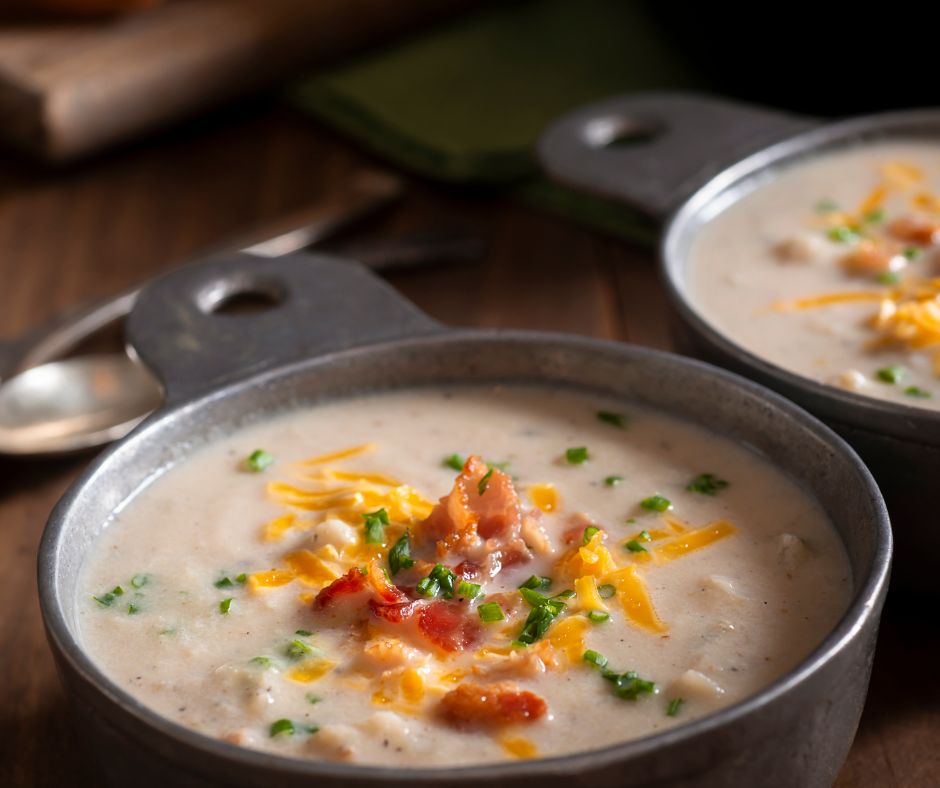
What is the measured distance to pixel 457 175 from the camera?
358cm

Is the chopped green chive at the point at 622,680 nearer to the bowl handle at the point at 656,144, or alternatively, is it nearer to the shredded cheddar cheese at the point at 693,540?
the shredded cheddar cheese at the point at 693,540

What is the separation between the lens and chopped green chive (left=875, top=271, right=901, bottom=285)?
8.16 ft

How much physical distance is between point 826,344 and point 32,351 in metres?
1.86

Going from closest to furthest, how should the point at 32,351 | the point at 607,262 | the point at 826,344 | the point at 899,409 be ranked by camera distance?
the point at 899,409
the point at 826,344
the point at 32,351
the point at 607,262

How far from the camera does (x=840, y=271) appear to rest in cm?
257

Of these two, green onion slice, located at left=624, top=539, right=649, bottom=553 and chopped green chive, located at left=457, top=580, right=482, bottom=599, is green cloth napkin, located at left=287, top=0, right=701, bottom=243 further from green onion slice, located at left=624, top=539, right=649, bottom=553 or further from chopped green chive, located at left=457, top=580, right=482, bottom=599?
chopped green chive, located at left=457, top=580, right=482, bottom=599

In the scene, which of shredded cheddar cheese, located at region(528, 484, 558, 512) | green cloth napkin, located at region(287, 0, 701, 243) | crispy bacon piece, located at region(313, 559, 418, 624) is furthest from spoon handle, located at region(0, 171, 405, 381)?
crispy bacon piece, located at region(313, 559, 418, 624)

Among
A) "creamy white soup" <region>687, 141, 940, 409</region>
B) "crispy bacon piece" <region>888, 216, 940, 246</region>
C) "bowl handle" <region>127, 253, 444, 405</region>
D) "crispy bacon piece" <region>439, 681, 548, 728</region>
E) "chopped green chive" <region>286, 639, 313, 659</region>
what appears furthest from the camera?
"crispy bacon piece" <region>888, 216, 940, 246</region>

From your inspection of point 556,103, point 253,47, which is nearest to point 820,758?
point 556,103

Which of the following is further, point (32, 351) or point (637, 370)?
point (32, 351)

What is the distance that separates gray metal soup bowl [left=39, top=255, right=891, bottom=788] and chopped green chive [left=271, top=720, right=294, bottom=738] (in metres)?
0.18

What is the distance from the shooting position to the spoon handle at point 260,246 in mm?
2802

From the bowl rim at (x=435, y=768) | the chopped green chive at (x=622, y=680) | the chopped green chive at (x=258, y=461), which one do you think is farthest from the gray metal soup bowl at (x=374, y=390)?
the chopped green chive at (x=622, y=680)

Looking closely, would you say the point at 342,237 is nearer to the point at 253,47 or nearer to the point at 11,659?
the point at 253,47
